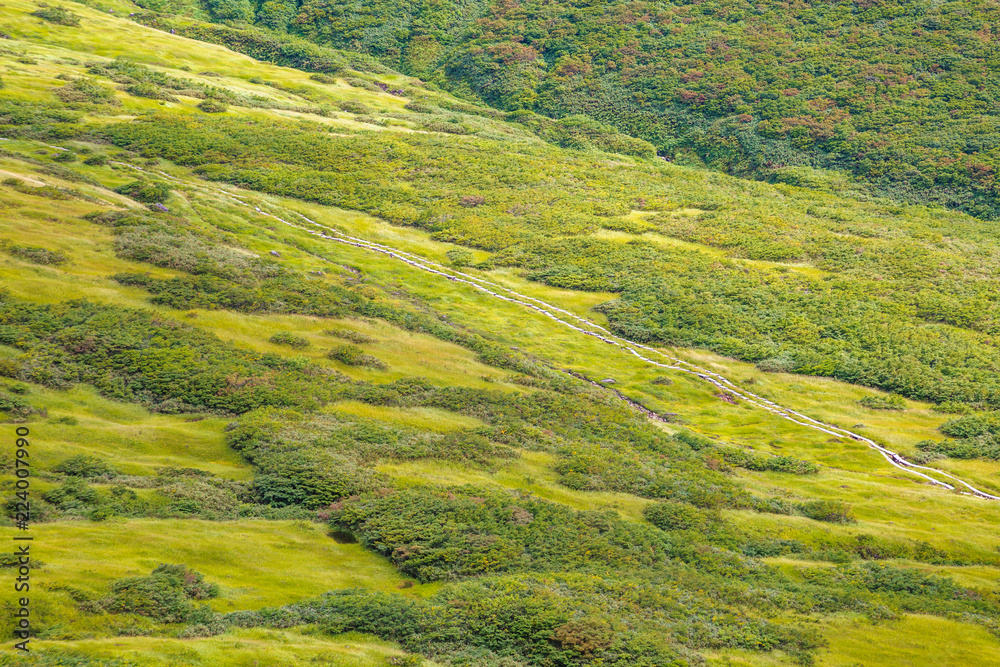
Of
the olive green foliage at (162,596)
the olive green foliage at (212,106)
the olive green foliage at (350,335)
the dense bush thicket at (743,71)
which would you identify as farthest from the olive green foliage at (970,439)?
the olive green foliage at (212,106)

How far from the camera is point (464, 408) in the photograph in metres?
43.9

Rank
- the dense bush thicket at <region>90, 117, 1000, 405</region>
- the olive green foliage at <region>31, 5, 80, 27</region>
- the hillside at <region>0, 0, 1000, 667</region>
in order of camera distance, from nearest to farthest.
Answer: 1. the hillside at <region>0, 0, 1000, 667</region>
2. the dense bush thicket at <region>90, 117, 1000, 405</region>
3. the olive green foliage at <region>31, 5, 80, 27</region>

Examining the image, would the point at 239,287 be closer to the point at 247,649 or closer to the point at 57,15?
the point at 247,649

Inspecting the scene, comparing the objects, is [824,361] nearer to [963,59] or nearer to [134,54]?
[963,59]

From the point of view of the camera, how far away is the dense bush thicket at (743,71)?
111688 mm

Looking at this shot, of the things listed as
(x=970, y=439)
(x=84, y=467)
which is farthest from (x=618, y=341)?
(x=84, y=467)

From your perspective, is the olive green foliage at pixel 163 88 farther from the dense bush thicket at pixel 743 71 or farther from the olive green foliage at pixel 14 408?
the olive green foliage at pixel 14 408

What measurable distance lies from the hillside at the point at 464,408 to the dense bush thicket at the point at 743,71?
18.7 metres

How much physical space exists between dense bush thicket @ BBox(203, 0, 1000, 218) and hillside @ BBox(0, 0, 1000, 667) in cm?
1867

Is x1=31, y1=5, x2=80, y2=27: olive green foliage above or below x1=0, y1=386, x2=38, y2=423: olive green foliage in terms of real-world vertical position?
above

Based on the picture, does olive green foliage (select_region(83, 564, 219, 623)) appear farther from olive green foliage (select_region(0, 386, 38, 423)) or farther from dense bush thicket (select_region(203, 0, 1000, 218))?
dense bush thicket (select_region(203, 0, 1000, 218))

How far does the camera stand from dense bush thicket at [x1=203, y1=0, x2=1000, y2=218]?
11169 cm

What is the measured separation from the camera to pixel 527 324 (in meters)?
67.0

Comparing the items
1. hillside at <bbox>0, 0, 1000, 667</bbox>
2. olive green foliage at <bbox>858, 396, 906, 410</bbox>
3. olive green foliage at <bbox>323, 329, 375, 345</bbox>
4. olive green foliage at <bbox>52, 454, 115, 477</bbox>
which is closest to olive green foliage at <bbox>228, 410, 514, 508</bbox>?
hillside at <bbox>0, 0, 1000, 667</bbox>
